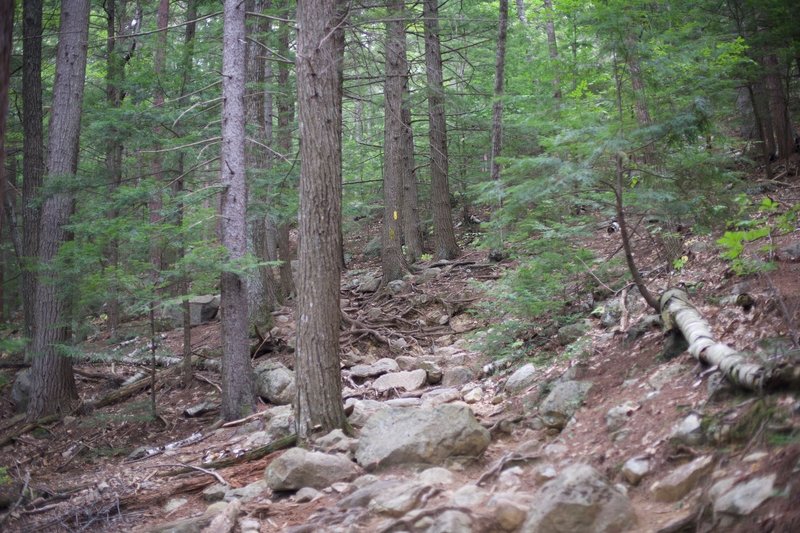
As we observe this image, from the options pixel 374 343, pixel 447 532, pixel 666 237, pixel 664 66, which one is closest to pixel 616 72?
pixel 664 66

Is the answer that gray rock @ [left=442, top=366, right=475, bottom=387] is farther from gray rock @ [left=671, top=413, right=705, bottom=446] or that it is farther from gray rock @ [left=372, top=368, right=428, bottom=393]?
gray rock @ [left=671, top=413, right=705, bottom=446]

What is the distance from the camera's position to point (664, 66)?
7070mm

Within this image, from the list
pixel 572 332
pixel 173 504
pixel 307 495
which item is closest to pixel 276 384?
pixel 173 504

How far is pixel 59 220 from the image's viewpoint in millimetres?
11148

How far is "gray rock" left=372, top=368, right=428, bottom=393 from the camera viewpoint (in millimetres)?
9703

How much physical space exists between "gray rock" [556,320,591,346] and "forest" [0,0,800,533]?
4cm

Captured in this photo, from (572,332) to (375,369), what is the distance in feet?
12.4

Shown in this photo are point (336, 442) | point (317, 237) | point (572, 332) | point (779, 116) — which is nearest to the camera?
point (336, 442)

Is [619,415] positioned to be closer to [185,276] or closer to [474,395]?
[474,395]

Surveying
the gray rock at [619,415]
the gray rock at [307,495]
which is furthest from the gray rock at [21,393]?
the gray rock at [619,415]

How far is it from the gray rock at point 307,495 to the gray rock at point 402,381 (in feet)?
12.6

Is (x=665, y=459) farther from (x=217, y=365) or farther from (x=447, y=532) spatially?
(x=217, y=365)

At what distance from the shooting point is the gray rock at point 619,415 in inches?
207

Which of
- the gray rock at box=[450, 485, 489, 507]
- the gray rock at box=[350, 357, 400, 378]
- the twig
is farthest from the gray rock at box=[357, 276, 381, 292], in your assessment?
the gray rock at box=[450, 485, 489, 507]
